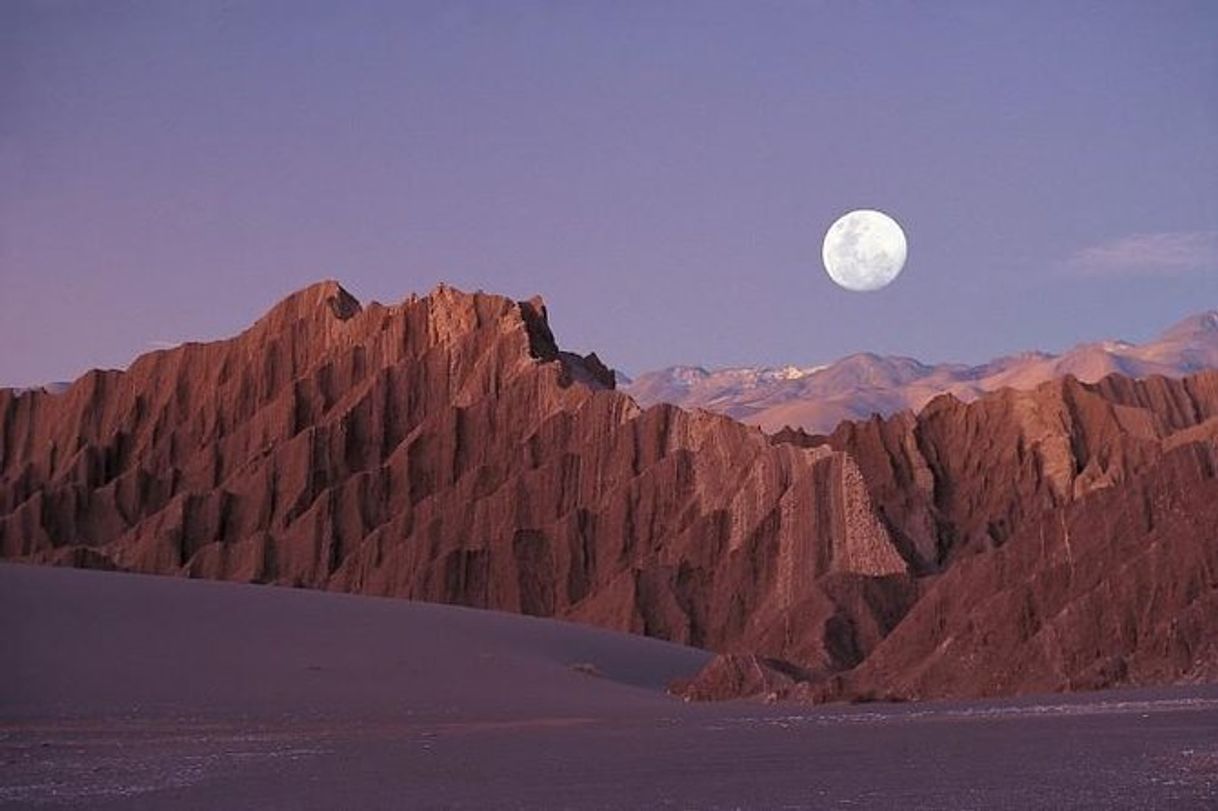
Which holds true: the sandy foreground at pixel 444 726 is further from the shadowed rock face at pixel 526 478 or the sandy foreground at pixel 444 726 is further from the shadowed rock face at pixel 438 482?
the shadowed rock face at pixel 438 482

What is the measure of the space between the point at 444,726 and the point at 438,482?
5843 cm

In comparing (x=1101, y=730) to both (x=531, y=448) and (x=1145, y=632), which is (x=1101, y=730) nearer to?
(x=1145, y=632)

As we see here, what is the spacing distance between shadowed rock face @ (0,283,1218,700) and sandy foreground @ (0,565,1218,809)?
792cm

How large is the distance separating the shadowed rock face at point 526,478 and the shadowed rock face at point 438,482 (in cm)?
12

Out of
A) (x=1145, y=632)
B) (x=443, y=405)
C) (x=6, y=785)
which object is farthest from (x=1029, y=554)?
(x=443, y=405)

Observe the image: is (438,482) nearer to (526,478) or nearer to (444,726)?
(526,478)

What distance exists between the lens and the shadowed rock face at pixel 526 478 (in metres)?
70.3

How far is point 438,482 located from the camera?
285 ft

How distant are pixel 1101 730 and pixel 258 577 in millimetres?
64505

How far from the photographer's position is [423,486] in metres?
87.2

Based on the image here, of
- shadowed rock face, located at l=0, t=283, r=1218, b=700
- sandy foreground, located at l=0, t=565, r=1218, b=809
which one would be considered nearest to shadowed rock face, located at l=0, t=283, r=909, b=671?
shadowed rock face, located at l=0, t=283, r=1218, b=700

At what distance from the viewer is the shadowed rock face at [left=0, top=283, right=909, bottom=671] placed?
70.9 metres

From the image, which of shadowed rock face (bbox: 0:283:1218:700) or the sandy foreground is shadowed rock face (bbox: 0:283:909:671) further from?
the sandy foreground

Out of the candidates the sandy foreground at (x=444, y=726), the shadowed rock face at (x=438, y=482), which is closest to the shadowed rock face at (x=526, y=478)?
the shadowed rock face at (x=438, y=482)
